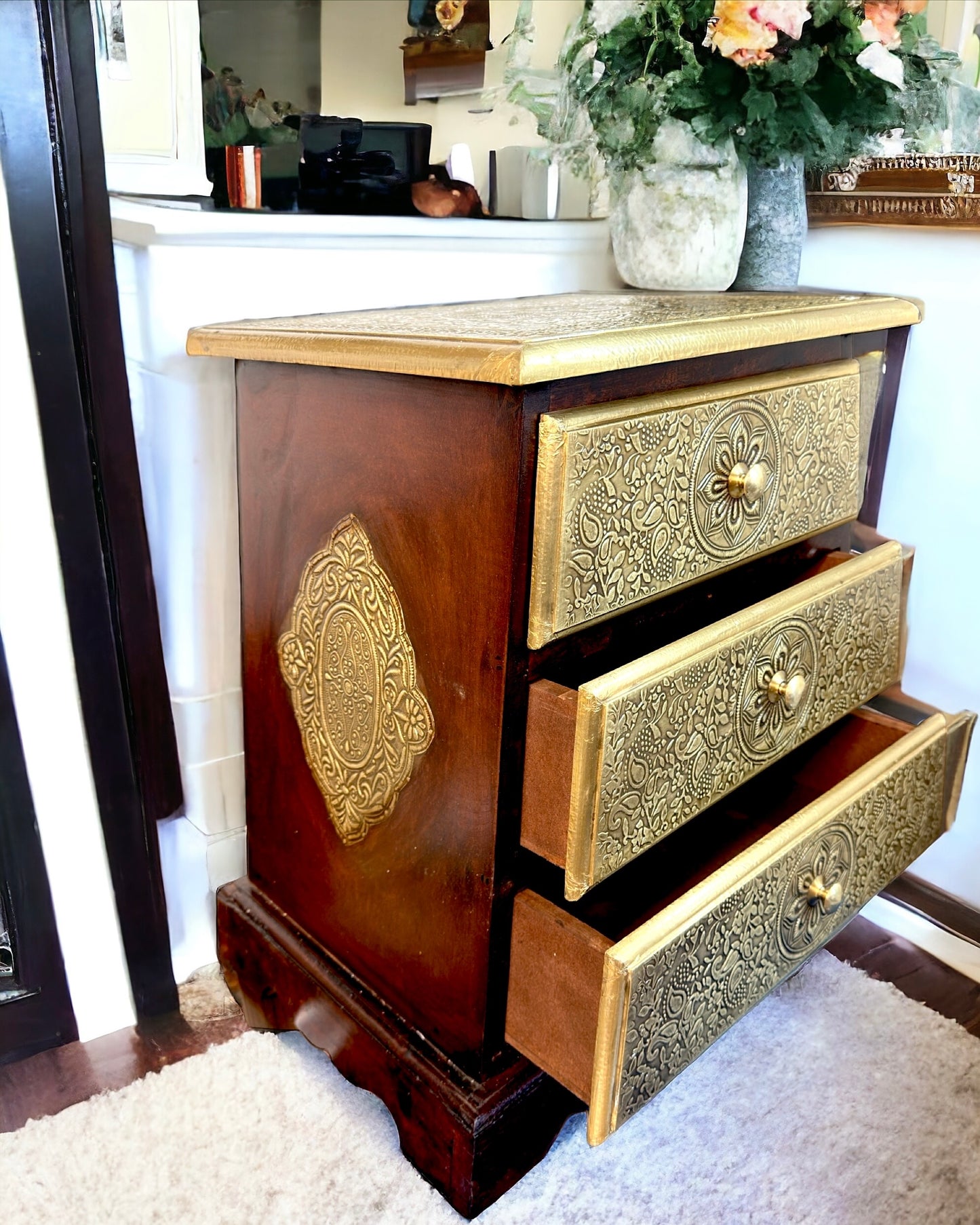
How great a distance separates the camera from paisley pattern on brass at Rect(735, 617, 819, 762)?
0.77 meters

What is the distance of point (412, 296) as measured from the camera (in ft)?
3.29

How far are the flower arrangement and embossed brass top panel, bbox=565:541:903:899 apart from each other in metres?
0.42

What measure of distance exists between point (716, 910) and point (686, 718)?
144 millimetres

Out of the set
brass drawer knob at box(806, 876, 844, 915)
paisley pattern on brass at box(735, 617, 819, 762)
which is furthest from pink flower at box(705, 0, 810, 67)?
brass drawer knob at box(806, 876, 844, 915)

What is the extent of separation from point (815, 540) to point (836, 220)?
393mm

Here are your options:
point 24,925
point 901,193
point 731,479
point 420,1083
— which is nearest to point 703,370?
point 731,479

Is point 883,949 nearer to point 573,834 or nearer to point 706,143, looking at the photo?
point 573,834

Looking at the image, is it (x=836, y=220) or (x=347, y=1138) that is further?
(x=836, y=220)

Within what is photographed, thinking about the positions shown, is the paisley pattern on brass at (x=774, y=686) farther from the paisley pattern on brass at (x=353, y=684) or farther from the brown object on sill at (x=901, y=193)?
the brown object on sill at (x=901, y=193)

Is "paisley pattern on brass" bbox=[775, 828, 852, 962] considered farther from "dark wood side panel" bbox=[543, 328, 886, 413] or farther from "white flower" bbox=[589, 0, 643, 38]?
"white flower" bbox=[589, 0, 643, 38]

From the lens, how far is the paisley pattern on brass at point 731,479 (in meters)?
0.72

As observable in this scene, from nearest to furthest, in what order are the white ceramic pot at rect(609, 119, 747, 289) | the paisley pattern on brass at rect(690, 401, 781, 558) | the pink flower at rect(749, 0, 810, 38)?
the paisley pattern on brass at rect(690, 401, 781, 558) < the pink flower at rect(749, 0, 810, 38) < the white ceramic pot at rect(609, 119, 747, 289)

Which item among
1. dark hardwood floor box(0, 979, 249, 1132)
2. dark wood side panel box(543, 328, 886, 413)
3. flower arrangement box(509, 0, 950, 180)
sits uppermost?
flower arrangement box(509, 0, 950, 180)

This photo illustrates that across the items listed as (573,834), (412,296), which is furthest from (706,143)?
(573,834)
